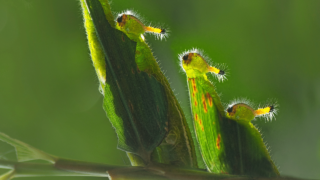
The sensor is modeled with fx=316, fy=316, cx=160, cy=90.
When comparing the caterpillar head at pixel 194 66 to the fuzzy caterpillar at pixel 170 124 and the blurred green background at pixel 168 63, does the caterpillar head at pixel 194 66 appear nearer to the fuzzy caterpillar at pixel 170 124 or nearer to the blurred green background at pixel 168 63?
the fuzzy caterpillar at pixel 170 124

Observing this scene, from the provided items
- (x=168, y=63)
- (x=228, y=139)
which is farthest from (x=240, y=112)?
(x=168, y=63)

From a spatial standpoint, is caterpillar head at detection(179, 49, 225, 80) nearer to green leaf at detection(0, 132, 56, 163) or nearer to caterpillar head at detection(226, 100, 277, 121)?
caterpillar head at detection(226, 100, 277, 121)

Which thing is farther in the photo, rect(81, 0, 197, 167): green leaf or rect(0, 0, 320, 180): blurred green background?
rect(0, 0, 320, 180): blurred green background

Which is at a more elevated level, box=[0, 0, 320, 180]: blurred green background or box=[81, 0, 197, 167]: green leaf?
box=[0, 0, 320, 180]: blurred green background

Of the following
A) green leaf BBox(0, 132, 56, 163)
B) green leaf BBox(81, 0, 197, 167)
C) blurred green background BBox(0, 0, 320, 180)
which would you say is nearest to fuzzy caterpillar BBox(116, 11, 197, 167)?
green leaf BBox(81, 0, 197, 167)

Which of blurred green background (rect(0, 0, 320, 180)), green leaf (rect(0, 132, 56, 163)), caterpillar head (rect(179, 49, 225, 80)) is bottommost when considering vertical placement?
green leaf (rect(0, 132, 56, 163))

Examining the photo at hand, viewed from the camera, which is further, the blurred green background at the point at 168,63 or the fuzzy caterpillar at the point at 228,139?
the blurred green background at the point at 168,63

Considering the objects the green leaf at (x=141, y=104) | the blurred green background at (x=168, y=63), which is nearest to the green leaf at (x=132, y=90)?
the green leaf at (x=141, y=104)
